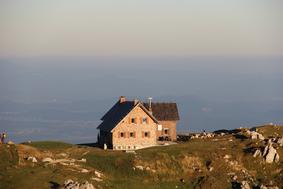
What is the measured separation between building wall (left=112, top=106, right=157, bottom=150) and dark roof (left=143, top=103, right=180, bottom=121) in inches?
303

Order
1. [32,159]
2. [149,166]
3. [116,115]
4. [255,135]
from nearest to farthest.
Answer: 1. [32,159]
2. [149,166]
3. [255,135]
4. [116,115]

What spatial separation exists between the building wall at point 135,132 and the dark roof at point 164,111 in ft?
25.3

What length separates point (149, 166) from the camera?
10938 centimetres

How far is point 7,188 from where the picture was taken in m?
93.7

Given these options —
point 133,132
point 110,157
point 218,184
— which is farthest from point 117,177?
point 133,132

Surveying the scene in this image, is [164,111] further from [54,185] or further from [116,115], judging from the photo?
[54,185]

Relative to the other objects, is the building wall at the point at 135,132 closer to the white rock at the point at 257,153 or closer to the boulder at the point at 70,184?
the white rock at the point at 257,153

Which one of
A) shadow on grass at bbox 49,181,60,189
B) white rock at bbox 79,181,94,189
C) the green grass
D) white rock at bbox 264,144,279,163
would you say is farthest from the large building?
white rock at bbox 79,181,94,189

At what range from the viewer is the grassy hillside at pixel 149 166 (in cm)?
10050

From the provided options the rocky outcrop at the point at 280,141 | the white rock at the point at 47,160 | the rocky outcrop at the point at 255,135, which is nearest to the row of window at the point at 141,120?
the rocky outcrop at the point at 255,135

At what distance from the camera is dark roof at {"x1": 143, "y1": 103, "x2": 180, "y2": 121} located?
136 meters

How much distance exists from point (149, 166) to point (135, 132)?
59.7 ft

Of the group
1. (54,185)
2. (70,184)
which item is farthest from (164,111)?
(70,184)

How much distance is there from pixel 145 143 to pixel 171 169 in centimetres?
1856
